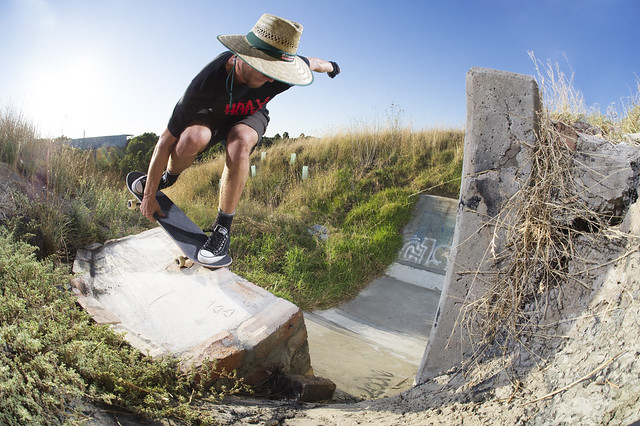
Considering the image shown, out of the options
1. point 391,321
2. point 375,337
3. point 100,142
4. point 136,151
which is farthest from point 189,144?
point 391,321

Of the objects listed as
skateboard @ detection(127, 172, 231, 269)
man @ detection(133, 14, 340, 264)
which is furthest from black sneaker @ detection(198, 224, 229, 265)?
skateboard @ detection(127, 172, 231, 269)

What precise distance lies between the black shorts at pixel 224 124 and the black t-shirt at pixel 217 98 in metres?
0.01

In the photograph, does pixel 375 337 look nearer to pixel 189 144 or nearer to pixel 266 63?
pixel 189 144

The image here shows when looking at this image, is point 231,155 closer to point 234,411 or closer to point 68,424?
point 234,411

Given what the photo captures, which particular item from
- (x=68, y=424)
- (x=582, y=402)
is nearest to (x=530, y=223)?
(x=582, y=402)

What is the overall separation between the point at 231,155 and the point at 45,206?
91.0 inches

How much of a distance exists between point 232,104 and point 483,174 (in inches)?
Result: 68.1

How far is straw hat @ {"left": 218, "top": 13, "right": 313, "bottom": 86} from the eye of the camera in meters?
2.72

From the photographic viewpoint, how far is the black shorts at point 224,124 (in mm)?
2975

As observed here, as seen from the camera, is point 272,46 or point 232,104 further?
point 232,104

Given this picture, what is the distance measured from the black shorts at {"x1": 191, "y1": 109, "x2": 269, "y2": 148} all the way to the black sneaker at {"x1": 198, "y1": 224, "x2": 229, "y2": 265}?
0.71 m

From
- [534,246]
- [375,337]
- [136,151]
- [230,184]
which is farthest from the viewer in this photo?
[136,151]

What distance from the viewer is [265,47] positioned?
275cm

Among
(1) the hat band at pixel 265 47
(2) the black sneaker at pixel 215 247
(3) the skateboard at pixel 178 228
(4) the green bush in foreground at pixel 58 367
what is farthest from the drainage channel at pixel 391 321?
(1) the hat band at pixel 265 47
